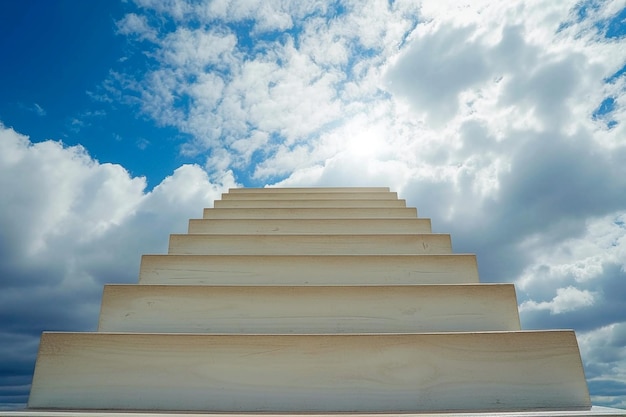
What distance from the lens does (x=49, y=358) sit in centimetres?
193

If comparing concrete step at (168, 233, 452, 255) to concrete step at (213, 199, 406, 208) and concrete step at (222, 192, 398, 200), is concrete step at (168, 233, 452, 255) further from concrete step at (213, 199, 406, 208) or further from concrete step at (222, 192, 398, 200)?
concrete step at (222, 192, 398, 200)

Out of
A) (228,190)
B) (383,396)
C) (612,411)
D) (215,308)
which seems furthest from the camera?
(228,190)

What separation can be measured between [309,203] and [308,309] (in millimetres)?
1985

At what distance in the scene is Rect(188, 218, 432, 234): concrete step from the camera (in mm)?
3418

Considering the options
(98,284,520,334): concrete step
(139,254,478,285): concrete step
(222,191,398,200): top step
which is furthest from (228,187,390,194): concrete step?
→ (98,284,520,334): concrete step

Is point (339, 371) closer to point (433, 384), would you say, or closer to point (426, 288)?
point (433, 384)

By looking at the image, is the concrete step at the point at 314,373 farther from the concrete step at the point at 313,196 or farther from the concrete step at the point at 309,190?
the concrete step at the point at 309,190

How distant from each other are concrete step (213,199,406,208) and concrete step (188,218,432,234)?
50 centimetres

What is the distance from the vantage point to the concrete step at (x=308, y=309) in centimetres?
228

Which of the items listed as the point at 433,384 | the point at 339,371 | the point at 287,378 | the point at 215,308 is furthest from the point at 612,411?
the point at 215,308

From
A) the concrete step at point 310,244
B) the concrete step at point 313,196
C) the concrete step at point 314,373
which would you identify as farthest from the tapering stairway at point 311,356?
the concrete step at point 313,196

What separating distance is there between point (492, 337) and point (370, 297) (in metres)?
0.65

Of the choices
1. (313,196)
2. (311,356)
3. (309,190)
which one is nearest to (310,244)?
(311,356)

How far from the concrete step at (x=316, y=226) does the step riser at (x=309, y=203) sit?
1.66 ft
